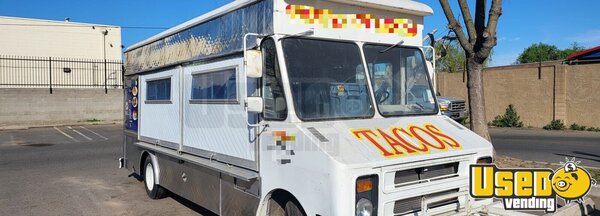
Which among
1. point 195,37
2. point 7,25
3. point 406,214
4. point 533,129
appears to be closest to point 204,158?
point 195,37

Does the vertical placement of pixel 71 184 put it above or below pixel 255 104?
below

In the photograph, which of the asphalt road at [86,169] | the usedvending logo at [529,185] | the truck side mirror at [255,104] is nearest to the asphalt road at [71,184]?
the asphalt road at [86,169]

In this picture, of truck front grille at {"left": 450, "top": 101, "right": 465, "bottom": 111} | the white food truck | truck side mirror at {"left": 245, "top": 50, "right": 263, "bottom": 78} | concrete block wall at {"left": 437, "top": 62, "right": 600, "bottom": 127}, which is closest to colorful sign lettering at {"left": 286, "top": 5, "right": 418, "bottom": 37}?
the white food truck

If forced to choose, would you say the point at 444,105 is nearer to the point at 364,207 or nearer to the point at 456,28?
the point at 456,28

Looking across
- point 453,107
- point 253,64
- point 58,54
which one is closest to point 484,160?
point 253,64

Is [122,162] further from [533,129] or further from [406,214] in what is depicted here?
[533,129]

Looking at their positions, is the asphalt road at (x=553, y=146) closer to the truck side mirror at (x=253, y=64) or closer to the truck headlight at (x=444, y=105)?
the truck headlight at (x=444, y=105)

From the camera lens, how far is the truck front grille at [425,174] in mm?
3883

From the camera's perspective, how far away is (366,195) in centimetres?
364

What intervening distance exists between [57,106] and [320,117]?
834 inches

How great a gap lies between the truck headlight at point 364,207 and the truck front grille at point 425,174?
335 millimetres

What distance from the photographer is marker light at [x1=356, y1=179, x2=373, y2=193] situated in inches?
141

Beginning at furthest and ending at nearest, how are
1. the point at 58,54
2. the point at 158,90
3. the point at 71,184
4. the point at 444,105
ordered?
the point at 58,54
the point at 444,105
the point at 71,184
the point at 158,90

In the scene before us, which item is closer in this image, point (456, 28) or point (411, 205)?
point (411, 205)
